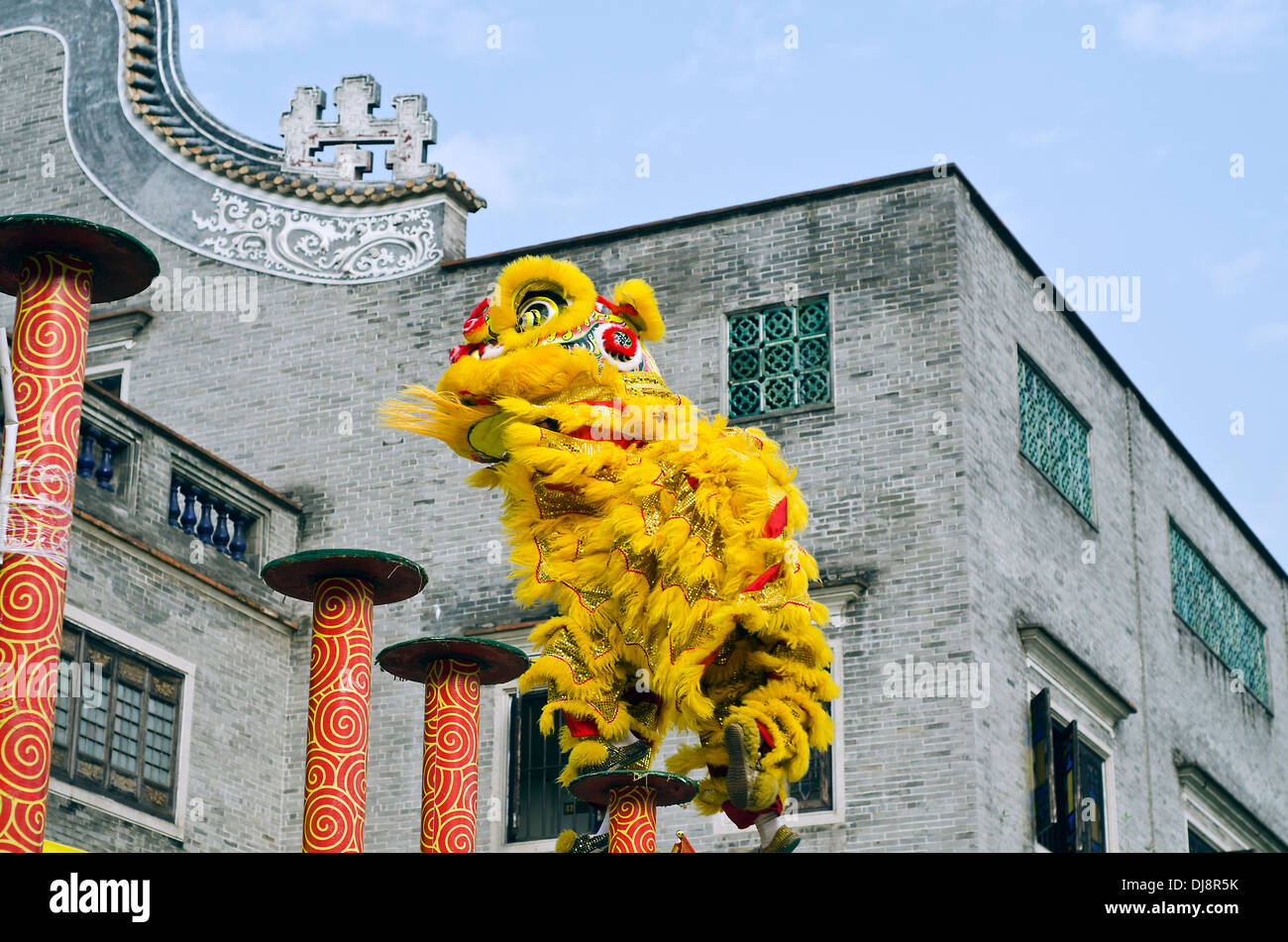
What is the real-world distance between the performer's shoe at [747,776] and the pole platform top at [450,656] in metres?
1.35

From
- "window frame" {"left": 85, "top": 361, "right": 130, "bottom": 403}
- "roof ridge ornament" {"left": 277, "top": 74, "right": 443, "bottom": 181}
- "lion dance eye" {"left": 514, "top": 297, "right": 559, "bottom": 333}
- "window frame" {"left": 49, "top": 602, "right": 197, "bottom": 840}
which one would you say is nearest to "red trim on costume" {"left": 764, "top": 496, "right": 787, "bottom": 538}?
"lion dance eye" {"left": 514, "top": 297, "right": 559, "bottom": 333}

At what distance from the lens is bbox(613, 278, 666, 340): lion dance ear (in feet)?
36.7

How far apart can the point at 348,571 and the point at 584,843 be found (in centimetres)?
174

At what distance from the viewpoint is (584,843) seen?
10078 millimetres

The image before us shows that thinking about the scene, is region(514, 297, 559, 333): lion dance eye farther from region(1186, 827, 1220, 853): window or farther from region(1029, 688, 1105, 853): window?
region(1186, 827, 1220, 853): window

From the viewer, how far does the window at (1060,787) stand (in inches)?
676

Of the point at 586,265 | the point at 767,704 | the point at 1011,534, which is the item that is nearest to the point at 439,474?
the point at 586,265

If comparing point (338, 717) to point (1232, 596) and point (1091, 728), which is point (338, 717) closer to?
point (1091, 728)

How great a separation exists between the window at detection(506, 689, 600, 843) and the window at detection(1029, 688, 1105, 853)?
3710mm

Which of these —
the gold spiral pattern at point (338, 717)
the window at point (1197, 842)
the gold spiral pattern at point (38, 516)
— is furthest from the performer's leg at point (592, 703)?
the window at point (1197, 842)

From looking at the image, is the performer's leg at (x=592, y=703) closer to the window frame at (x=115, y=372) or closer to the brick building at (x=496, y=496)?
the brick building at (x=496, y=496)

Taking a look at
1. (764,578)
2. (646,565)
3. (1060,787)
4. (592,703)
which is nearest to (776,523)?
(764,578)

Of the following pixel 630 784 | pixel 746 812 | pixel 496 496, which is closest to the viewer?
pixel 746 812

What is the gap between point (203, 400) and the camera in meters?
20.1
